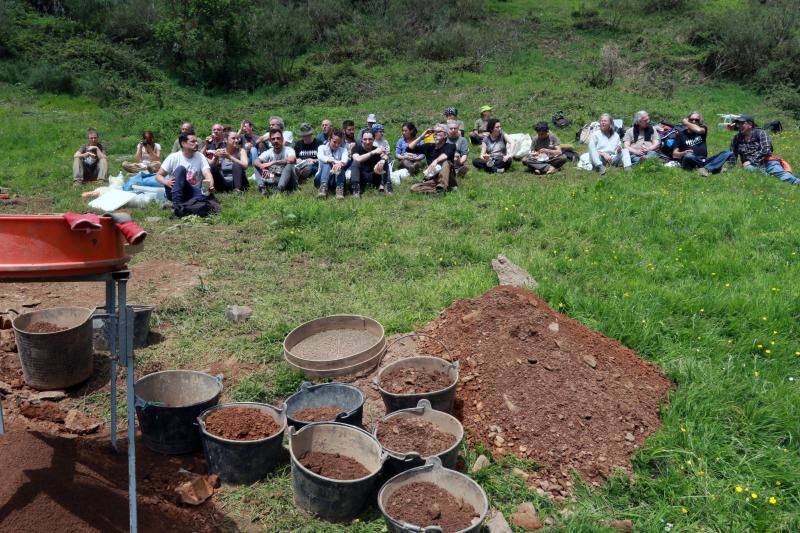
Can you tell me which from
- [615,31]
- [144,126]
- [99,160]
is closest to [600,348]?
[99,160]

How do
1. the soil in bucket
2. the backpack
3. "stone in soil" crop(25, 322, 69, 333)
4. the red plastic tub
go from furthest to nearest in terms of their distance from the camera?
the backpack < "stone in soil" crop(25, 322, 69, 333) < the soil in bucket < the red plastic tub

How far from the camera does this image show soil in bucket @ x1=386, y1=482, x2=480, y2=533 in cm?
304

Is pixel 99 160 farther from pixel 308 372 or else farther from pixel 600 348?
pixel 600 348

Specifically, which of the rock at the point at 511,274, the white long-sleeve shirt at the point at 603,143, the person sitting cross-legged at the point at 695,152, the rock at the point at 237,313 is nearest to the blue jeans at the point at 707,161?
the person sitting cross-legged at the point at 695,152

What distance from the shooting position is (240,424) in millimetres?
3736

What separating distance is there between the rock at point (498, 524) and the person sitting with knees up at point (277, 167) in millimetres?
7757

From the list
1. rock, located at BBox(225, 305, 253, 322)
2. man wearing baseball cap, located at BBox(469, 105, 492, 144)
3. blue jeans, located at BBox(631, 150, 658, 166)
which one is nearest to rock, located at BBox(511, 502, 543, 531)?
rock, located at BBox(225, 305, 253, 322)

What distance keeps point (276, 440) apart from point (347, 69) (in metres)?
22.3

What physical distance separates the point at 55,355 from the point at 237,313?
4.76 ft

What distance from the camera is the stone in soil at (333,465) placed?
3.41m

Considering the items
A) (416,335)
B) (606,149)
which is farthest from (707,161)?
(416,335)

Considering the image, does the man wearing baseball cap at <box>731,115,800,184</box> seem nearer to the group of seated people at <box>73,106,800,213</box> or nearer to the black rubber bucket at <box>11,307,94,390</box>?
the group of seated people at <box>73,106,800,213</box>

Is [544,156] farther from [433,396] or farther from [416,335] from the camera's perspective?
[433,396]

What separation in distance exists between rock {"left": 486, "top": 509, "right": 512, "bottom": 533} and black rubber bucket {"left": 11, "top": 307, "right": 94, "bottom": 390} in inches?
116
